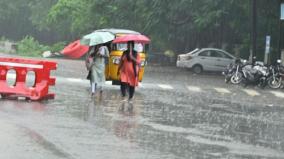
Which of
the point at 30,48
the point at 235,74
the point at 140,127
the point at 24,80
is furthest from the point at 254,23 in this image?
the point at 30,48

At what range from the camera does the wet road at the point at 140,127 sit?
1040 centimetres

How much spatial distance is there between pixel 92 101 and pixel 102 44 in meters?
2.38

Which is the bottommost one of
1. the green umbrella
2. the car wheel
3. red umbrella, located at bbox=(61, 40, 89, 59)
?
the car wheel

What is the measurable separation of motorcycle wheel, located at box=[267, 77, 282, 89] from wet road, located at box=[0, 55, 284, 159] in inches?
304

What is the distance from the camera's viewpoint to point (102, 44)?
19766 millimetres

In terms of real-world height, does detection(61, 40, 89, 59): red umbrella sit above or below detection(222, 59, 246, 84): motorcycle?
above

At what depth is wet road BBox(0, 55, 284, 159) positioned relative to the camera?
1040 cm

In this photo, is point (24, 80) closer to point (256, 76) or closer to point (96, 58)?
point (96, 58)

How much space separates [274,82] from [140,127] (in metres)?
17.1

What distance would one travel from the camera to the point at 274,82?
96.3 feet

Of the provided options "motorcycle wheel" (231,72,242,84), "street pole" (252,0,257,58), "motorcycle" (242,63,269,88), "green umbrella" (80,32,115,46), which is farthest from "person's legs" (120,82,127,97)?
"street pole" (252,0,257,58)

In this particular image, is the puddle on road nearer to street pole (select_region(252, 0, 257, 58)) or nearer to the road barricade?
the road barricade

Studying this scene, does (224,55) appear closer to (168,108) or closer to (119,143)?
(168,108)

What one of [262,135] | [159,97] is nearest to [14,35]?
[159,97]
